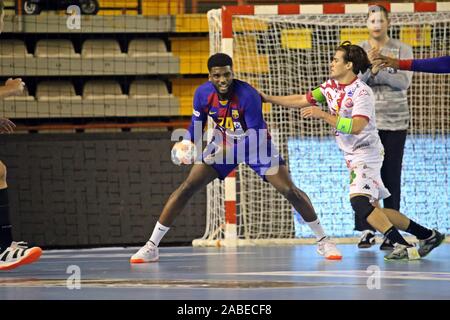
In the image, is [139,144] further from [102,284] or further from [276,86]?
[102,284]

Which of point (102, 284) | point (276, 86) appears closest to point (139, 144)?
point (276, 86)

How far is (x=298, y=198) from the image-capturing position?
365 inches

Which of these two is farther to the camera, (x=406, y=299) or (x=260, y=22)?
(x=260, y=22)

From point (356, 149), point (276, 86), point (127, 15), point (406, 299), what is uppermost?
point (127, 15)

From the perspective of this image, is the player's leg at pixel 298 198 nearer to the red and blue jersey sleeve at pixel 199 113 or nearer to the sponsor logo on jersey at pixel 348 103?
the red and blue jersey sleeve at pixel 199 113

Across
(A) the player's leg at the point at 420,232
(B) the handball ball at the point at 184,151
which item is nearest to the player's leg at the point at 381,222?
(A) the player's leg at the point at 420,232

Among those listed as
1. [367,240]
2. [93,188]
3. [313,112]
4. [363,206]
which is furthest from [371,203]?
[93,188]

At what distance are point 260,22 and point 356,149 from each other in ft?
11.7

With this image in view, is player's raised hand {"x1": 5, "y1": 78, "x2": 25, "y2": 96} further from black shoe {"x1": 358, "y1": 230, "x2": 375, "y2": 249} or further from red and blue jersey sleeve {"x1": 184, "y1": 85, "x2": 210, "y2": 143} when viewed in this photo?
black shoe {"x1": 358, "y1": 230, "x2": 375, "y2": 249}

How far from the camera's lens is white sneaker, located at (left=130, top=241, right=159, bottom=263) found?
30.4 ft

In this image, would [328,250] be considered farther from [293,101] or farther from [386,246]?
[293,101]

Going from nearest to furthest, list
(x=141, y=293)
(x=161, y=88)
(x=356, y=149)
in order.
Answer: (x=141, y=293) < (x=356, y=149) < (x=161, y=88)

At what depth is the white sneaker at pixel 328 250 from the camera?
9297 millimetres

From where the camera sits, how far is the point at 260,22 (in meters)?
12.2
